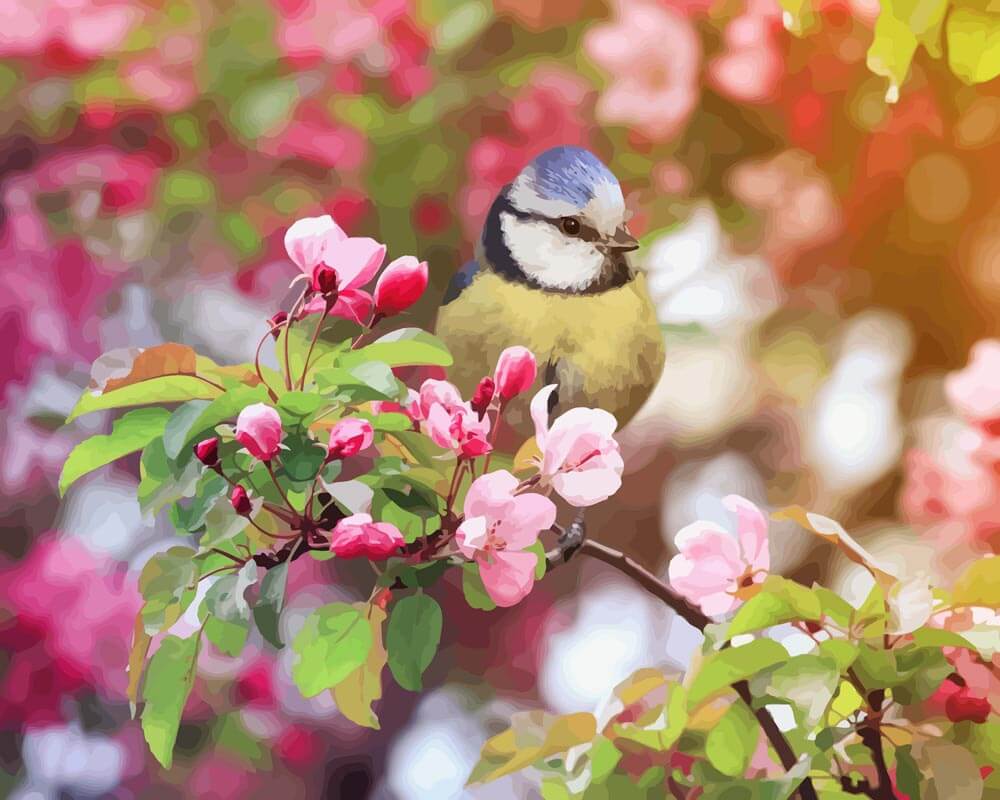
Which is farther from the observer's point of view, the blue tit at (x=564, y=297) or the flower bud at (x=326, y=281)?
the blue tit at (x=564, y=297)

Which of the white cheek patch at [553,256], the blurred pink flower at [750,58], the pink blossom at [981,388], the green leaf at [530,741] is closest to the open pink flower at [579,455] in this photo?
the green leaf at [530,741]

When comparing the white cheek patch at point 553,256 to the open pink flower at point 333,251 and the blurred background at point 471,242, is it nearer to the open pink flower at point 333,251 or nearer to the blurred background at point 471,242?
the blurred background at point 471,242

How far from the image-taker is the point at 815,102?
114 centimetres

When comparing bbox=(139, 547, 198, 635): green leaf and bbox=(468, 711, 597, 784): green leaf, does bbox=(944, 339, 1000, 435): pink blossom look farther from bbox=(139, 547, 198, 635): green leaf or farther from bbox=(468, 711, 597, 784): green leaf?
bbox=(139, 547, 198, 635): green leaf

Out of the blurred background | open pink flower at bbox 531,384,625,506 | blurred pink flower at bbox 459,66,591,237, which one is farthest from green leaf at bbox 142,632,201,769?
blurred pink flower at bbox 459,66,591,237

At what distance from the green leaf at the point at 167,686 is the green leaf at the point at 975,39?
0.57 m

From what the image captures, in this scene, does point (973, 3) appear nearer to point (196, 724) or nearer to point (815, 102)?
point (815, 102)

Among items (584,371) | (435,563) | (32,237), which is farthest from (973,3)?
(32,237)

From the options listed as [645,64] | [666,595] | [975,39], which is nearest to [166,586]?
[666,595]

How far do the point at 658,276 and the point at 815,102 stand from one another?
0.25 meters

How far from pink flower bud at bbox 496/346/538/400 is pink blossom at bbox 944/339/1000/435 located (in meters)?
0.47

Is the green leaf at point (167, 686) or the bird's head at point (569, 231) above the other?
the bird's head at point (569, 231)

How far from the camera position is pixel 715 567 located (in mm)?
724

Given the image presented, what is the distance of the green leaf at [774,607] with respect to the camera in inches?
23.9
